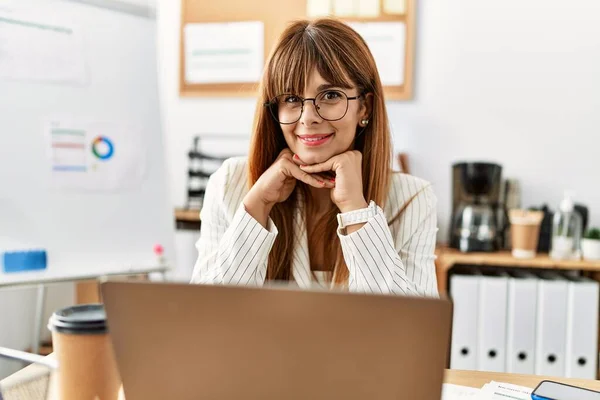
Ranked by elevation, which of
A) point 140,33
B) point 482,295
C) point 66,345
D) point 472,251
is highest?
point 140,33

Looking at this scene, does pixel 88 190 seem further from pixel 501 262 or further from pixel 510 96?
pixel 510 96

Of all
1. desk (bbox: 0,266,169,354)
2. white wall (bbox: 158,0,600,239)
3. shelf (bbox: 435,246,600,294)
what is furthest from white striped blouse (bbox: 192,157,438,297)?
white wall (bbox: 158,0,600,239)

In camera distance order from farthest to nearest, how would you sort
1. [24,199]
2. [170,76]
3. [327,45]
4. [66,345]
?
1. [170,76]
2. [24,199]
3. [327,45]
4. [66,345]

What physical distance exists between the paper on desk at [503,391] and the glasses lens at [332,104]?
0.61m

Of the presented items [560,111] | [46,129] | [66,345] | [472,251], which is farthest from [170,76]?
[66,345]

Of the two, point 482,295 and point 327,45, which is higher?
point 327,45

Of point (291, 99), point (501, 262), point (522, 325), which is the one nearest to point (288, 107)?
point (291, 99)

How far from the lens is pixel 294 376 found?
0.51m

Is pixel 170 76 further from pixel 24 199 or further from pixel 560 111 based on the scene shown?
pixel 560 111

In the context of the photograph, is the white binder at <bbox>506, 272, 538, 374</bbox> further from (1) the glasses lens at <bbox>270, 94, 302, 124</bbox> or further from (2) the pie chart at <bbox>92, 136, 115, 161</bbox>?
(2) the pie chart at <bbox>92, 136, 115, 161</bbox>

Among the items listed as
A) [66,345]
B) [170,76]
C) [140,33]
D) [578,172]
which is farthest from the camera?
[170,76]

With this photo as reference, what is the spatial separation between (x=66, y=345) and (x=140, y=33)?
1.48 metres

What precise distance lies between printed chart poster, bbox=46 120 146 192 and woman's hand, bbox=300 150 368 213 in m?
0.82

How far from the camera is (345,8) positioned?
257 cm
